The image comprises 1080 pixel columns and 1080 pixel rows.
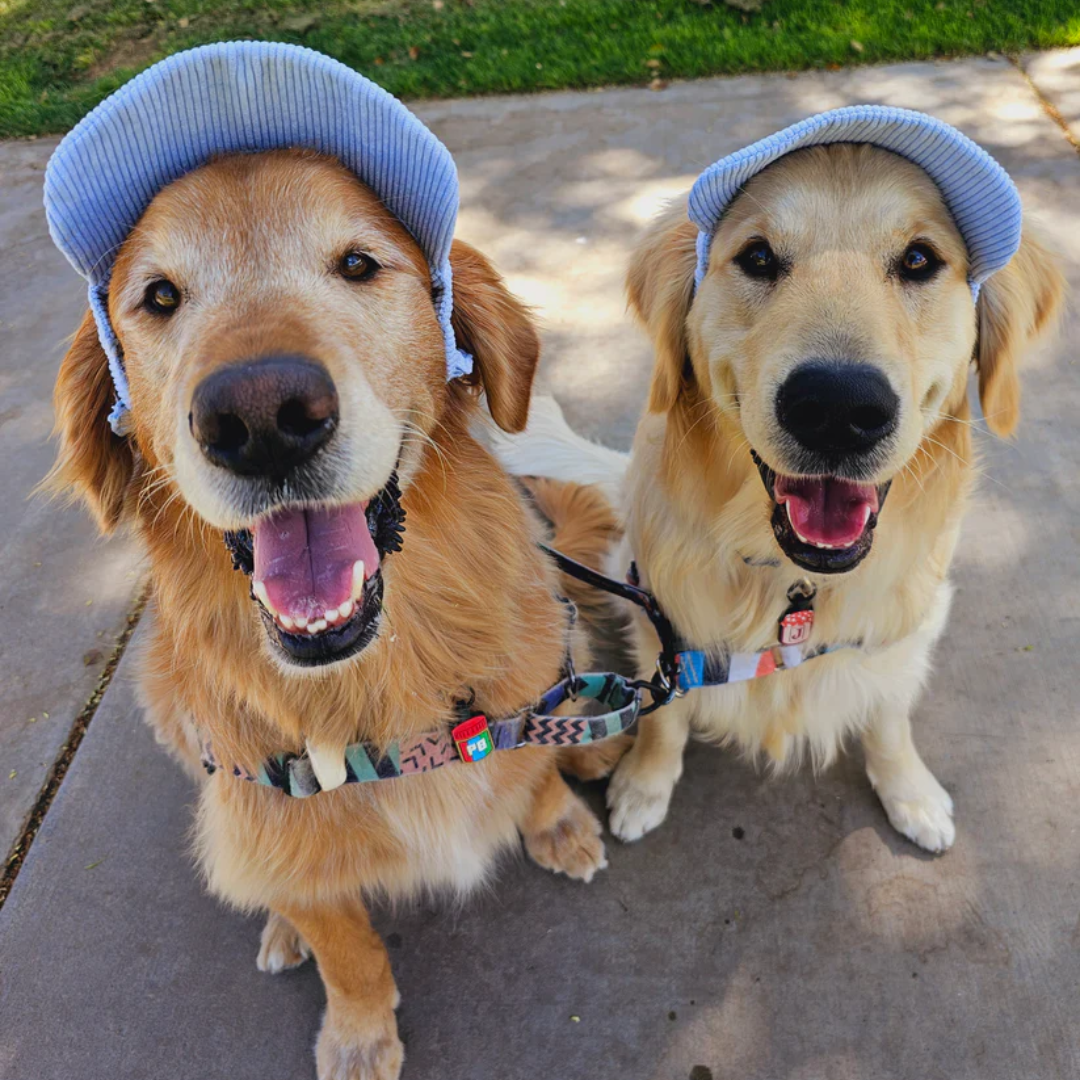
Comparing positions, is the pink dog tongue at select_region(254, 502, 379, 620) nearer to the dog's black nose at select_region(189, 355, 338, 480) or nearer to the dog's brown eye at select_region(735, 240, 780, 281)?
the dog's black nose at select_region(189, 355, 338, 480)

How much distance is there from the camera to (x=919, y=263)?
1740 millimetres

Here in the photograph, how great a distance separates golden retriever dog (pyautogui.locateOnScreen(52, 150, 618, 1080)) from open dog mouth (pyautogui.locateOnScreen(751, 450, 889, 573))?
61 cm

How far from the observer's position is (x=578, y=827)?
2373mm

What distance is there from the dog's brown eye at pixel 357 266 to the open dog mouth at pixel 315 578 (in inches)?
17.9

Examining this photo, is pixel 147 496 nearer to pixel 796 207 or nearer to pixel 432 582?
pixel 432 582

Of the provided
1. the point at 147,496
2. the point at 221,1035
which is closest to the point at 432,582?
the point at 147,496

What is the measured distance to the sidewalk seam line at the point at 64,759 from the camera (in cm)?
243

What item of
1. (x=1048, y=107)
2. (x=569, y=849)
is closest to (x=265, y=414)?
(x=569, y=849)

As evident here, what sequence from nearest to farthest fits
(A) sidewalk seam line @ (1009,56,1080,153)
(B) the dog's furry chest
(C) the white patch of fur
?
1. (B) the dog's furry chest
2. (C) the white patch of fur
3. (A) sidewalk seam line @ (1009,56,1080,153)

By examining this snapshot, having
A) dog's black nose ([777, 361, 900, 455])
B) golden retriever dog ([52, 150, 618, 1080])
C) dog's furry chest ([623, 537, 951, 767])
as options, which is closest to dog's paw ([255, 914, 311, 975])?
golden retriever dog ([52, 150, 618, 1080])

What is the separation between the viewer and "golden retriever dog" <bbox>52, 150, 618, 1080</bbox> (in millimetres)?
1333

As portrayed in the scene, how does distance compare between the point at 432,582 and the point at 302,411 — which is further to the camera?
the point at 432,582

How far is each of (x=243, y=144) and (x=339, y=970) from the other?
1.84 m

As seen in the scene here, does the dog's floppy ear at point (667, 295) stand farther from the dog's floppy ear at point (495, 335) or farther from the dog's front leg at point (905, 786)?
the dog's front leg at point (905, 786)
